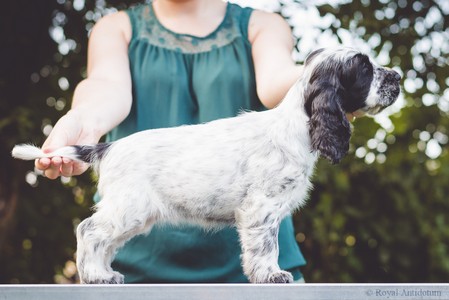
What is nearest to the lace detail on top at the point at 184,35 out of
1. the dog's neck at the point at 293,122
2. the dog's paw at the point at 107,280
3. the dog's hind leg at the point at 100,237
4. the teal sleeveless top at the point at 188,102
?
the teal sleeveless top at the point at 188,102

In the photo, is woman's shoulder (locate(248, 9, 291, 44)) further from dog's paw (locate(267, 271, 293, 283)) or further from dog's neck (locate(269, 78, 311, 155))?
dog's paw (locate(267, 271, 293, 283))

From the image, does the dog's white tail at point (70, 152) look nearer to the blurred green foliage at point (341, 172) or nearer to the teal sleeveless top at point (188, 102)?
the teal sleeveless top at point (188, 102)

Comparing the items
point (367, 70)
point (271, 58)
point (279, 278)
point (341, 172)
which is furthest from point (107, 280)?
point (341, 172)

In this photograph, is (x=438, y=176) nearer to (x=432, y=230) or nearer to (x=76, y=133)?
(x=432, y=230)

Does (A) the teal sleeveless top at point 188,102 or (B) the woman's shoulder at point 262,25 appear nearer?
(A) the teal sleeveless top at point 188,102

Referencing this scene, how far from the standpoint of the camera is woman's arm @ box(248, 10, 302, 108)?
→ 2525mm

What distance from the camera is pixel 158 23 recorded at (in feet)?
9.55

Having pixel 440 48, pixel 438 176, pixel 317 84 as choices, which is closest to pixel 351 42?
pixel 440 48

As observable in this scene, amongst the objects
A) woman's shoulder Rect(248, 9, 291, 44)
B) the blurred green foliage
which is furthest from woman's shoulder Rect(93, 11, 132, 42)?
the blurred green foliage

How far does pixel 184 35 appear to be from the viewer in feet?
9.34

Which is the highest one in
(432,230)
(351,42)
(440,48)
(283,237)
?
(283,237)

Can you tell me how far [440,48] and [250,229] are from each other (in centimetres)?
396

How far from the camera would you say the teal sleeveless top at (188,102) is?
2811 millimetres

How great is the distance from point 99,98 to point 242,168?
80cm
